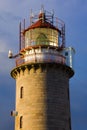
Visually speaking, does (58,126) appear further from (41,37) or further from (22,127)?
(41,37)

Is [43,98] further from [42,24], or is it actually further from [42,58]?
[42,24]

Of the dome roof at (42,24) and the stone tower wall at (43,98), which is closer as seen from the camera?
the stone tower wall at (43,98)

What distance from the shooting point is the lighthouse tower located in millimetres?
36719

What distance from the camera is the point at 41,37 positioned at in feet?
127

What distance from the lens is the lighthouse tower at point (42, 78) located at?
36.7 m

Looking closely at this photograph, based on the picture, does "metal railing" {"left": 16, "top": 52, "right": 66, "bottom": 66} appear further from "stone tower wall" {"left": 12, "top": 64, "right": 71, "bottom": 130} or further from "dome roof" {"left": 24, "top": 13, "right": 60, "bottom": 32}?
"dome roof" {"left": 24, "top": 13, "right": 60, "bottom": 32}

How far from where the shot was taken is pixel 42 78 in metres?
37.4

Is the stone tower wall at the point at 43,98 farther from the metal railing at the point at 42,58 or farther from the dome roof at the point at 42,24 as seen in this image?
the dome roof at the point at 42,24

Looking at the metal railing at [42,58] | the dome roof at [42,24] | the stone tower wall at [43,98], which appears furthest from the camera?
the dome roof at [42,24]

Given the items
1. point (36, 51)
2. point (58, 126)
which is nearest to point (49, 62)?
point (36, 51)

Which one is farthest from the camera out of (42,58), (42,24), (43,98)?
(42,24)

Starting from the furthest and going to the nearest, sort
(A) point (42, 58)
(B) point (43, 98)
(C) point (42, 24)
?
(C) point (42, 24) < (A) point (42, 58) < (B) point (43, 98)

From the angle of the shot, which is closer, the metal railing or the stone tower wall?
the stone tower wall

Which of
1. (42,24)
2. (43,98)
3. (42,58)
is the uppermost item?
(42,24)
